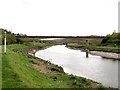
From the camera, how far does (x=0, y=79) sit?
47.5ft

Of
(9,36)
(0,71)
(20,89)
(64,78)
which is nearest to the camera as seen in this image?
(20,89)

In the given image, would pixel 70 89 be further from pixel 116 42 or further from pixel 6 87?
pixel 116 42

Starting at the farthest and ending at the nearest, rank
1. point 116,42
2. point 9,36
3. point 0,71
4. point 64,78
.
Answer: point 116,42
point 9,36
point 64,78
point 0,71

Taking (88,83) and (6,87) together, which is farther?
(88,83)

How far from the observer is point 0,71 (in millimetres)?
16719

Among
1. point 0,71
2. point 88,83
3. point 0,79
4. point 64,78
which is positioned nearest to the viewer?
point 0,79

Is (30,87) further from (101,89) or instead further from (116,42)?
(116,42)

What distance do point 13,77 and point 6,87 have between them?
2.57 m

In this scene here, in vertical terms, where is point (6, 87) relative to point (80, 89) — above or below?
above

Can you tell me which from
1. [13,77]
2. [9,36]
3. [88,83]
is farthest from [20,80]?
[9,36]

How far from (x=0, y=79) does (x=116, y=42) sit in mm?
104740

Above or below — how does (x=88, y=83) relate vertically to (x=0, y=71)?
below

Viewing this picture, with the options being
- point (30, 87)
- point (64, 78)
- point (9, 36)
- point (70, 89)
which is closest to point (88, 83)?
point (64, 78)

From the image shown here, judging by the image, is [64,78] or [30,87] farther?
[64,78]
